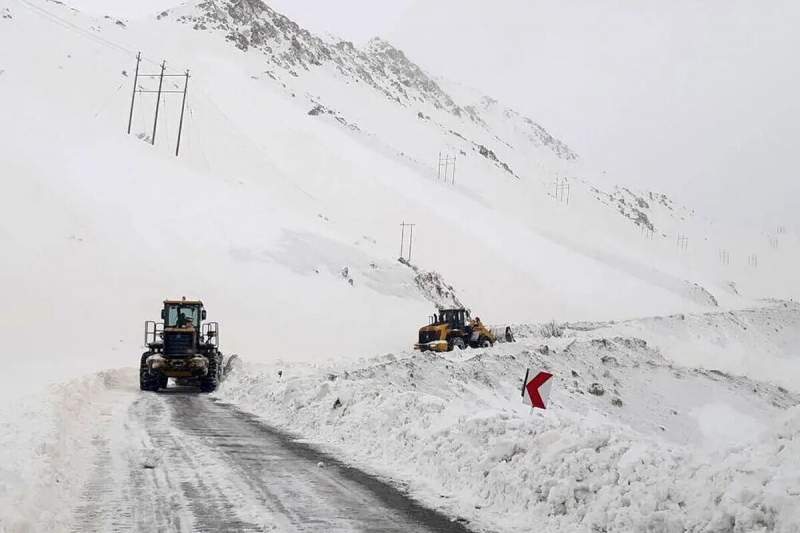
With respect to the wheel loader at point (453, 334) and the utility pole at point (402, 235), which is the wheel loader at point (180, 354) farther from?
the utility pole at point (402, 235)

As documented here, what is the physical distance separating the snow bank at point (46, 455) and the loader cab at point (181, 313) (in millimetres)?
6147

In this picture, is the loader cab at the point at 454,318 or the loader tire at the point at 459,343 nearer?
the loader tire at the point at 459,343

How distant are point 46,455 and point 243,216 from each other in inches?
1796

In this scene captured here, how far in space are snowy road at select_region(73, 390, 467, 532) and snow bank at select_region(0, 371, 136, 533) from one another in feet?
0.78

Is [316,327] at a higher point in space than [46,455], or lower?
higher

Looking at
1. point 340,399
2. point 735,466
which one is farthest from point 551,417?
point 340,399

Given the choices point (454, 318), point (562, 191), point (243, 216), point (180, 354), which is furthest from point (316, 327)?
point (562, 191)

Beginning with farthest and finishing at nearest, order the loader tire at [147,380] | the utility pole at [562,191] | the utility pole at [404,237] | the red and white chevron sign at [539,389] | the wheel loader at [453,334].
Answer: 1. the utility pole at [562,191]
2. the utility pole at [404,237]
3. the wheel loader at [453,334]
4. the loader tire at [147,380]
5. the red and white chevron sign at [539,389]

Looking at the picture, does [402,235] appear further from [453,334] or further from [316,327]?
[453,334]

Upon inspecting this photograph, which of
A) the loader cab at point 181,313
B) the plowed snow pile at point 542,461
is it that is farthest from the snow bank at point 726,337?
Result: the plowed snow pile at point 542,461

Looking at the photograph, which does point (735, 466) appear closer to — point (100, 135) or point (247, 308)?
point (247, 308)

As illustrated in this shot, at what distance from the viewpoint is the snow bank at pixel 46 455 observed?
6.65 m

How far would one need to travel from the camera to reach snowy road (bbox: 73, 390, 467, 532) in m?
7.01

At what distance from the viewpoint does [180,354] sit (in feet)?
72.1
